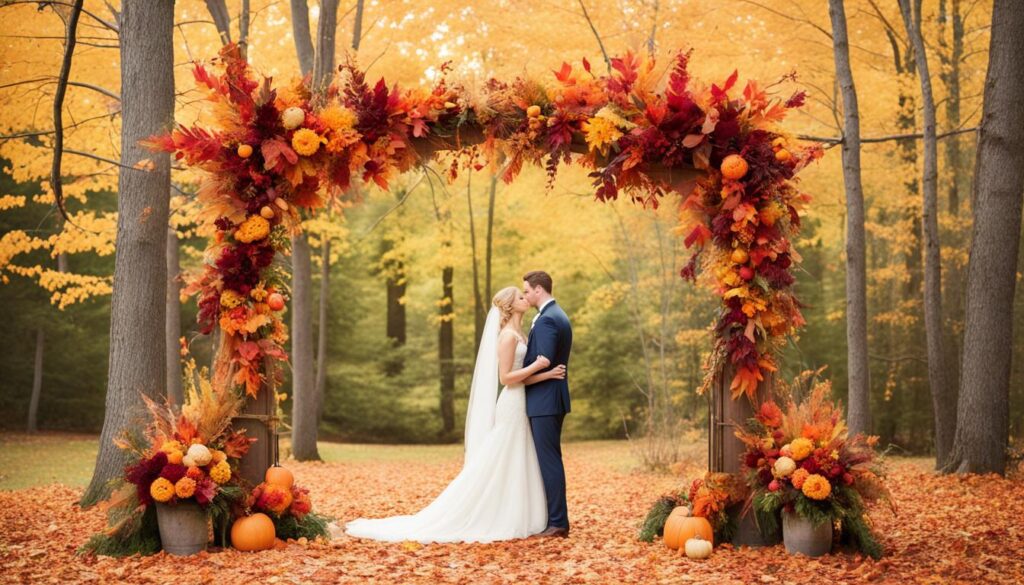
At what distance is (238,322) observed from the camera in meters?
6.41

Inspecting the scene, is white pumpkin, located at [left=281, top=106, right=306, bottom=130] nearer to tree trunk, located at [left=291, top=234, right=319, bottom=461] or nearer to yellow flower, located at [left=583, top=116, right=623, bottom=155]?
yellow flower, located at [left=583, top=116, right=623, bottom=155]

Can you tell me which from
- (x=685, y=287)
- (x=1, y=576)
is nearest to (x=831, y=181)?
(x=685, y=287)

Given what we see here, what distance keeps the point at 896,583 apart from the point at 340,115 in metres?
4.67

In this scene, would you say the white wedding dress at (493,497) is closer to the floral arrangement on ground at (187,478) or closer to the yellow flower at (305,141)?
the floral arrangement on ground at (187,478)

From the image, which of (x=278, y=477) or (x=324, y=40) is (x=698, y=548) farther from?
(x=324, y=40)

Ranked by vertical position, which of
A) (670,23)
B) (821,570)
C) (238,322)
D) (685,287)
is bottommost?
(821,570)

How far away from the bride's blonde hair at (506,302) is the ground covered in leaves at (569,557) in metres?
1.78

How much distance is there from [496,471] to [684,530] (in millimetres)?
1520

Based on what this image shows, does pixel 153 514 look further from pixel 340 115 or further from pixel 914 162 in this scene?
pixel 914 162

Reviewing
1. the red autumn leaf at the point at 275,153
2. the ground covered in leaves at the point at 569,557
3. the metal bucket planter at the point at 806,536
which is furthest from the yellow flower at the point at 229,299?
the metal bucket planter at the point at 806,536

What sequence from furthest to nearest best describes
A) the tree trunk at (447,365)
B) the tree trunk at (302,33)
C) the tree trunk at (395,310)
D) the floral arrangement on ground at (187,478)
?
the tree trunk at (395,310)
the tree trunk at (447,365)
the tree trunk at (302,33)
the floral arrangement on ground at (187,478)

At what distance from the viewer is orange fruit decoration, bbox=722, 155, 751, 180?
20.6 feet

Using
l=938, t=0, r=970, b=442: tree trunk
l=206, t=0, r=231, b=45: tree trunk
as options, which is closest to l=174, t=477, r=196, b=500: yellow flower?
l=206, t=0, r=231, b=45: tree trunk

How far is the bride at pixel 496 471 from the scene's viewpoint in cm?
690
